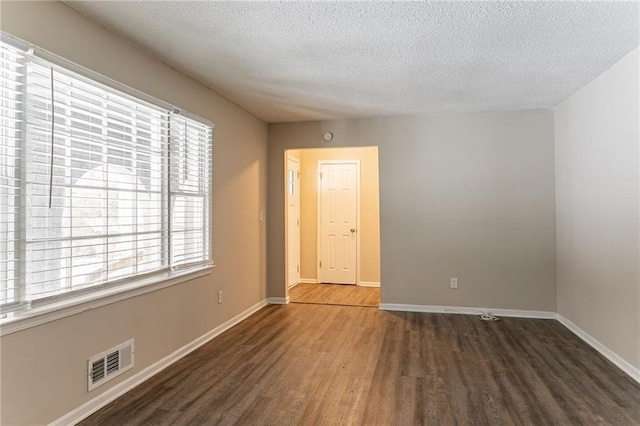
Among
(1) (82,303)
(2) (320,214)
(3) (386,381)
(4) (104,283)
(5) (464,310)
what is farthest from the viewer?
(2) (320,214)

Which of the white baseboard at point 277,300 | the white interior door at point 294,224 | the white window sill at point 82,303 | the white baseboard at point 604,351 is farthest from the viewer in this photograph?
the white interior door at point 294,224

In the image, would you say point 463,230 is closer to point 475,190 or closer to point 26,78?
point 475,190

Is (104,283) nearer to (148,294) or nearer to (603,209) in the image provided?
(148,294)

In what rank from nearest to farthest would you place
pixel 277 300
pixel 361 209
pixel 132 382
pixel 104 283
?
pixel 104 283 → pixel 132 382 → pixel 277 300 → pixel 361 209

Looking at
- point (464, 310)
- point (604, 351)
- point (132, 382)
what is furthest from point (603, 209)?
point (132, 382)

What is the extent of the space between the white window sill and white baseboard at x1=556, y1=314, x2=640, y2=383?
11.5ft

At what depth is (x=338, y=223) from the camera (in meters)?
6.45

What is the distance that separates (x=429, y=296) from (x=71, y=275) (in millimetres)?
3813

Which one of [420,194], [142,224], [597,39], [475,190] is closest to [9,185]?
[142,224]

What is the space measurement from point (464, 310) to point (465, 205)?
1.26 metres

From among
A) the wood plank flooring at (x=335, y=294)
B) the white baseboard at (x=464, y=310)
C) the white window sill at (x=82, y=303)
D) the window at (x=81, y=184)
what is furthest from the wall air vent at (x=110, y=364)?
the white baseboard at (x=464, y=310)

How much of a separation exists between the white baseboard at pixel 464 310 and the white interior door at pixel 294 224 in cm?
198

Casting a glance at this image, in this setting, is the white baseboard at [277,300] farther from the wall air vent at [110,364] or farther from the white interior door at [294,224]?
the wall air vent at [110,364]

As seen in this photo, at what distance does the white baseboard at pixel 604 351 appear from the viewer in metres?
2.79
